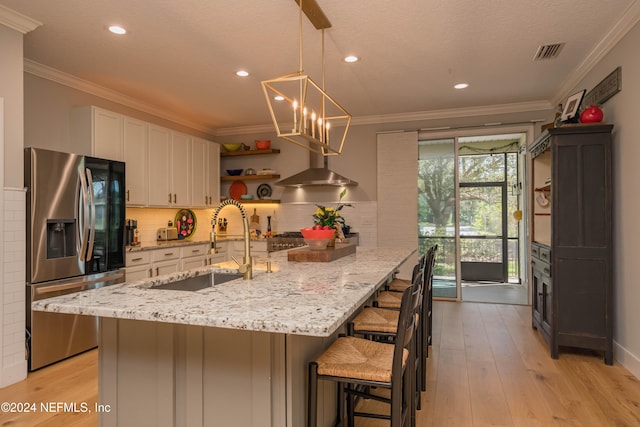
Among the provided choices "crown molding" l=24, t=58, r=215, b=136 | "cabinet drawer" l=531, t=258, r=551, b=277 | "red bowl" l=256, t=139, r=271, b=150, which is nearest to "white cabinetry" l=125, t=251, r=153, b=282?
"crown molding" l=24, t=58, r=215, b=136

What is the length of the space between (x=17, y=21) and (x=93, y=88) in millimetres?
1397

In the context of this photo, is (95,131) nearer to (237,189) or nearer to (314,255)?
(237,189)

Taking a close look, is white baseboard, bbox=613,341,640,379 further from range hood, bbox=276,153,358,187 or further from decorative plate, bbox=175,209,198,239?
decorative plate, bbox=175,209,198,239

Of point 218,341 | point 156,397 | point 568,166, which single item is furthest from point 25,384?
point 568,166

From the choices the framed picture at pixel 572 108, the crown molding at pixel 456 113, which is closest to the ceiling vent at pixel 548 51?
the framed picture at pixel 572 108

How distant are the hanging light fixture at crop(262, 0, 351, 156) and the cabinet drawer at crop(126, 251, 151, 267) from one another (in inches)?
77.8

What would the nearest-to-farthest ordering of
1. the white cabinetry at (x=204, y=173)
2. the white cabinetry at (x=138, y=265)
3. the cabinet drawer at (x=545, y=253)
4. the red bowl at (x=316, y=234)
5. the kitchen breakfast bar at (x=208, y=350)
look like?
the kitchen breakfast bar at (x=208, y=350) < the red bowl at (x=316, y=234) < the cabinet drawer at (x=545, y=253) < the white cabinetry at (x=138, y=265) < the white cabinetry at (x=204, y=173)

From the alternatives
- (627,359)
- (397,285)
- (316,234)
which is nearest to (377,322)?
(316,234)

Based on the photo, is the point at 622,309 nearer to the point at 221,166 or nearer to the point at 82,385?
the point at 82,385

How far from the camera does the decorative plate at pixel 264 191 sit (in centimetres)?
616

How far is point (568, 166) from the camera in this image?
3.27 metres

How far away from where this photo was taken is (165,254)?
179 inches

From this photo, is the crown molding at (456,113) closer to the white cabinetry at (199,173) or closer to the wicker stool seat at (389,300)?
the white cabinetry at (199,173)

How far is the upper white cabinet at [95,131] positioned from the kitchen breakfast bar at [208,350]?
266cm
